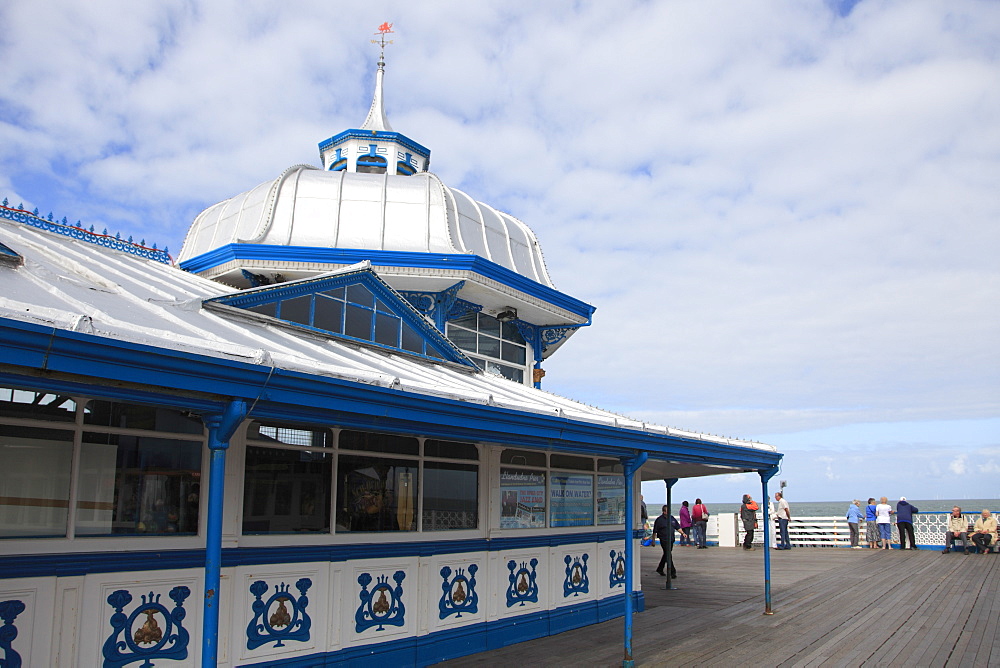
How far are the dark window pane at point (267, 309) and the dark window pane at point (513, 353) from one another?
26.0 ft

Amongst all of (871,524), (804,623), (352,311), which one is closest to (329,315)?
(352,311)

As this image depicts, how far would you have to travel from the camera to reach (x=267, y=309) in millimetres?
8430

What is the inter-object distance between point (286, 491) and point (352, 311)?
287cm

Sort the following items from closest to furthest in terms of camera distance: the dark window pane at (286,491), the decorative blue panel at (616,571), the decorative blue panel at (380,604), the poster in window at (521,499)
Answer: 1. the dark window pane at (286,491)
2. the decorative blue panel at (380,604)
3. the poster in window at (521,499)
4. the decorative blue panel at (616,571)

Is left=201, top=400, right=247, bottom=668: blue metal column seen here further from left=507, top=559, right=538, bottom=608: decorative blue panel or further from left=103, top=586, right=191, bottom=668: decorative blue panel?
left=507, top=559, right=538, bottom=608: decorative blue panel

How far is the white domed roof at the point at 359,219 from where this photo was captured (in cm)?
1470

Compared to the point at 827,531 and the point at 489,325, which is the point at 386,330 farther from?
the point at 827,531

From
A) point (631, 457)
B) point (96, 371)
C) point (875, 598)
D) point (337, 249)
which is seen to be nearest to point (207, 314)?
point (96, 371)

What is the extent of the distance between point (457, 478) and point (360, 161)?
13.2 meters

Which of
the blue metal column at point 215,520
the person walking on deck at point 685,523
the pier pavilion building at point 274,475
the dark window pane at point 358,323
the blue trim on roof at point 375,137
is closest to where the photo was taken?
the blue metal column at point 215,520

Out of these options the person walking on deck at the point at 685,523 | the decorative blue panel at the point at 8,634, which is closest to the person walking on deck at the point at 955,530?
the person walking on deck at the point at 685,523

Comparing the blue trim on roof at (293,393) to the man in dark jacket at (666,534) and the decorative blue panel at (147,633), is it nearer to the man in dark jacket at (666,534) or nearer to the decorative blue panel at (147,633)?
the decorative blue panel at (147,633)

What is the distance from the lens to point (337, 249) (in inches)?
553

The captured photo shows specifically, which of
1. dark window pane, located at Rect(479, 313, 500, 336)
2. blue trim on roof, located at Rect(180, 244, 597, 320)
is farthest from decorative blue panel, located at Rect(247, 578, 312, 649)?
dark window pane, located at Rect(479, 313, 500, 336)
